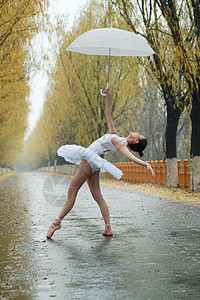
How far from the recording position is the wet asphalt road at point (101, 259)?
4.42 m

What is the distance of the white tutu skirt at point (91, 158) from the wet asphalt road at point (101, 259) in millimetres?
976

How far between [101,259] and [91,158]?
1.81 meters

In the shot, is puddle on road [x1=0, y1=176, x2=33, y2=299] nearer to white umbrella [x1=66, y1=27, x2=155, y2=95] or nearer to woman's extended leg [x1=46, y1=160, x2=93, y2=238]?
woman's extended leg [x1=46, y1=160, x2=93, y2=238]

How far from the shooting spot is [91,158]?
727 centimetres

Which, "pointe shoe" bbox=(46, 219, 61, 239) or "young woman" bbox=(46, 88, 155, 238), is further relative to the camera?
"pointe shoe" bbox=(46, 219, 61, 239)

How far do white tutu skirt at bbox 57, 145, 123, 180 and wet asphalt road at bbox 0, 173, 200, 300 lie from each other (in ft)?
3.20

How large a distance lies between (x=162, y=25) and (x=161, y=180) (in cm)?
943

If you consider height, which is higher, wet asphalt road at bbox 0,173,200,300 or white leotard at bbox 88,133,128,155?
white leotard at bbox 88,133,128,155

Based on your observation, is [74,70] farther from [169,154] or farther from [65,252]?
[65,252]

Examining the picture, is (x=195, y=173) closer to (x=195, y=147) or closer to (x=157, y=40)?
(x=195, y=147)

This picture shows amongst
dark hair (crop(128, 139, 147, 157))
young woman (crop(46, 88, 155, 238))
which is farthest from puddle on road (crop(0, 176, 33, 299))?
dark hair (crop(128, 139, 147, 157))

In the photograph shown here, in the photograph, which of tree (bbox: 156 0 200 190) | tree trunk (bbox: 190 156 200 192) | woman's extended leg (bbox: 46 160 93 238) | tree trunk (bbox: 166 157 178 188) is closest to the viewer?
woman's extended leg (bbox: 46 160 93 238)

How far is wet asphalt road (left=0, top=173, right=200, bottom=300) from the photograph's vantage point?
4.42 m

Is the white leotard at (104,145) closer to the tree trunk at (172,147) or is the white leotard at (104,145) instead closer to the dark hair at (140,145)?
the dark hair at (140,145)
